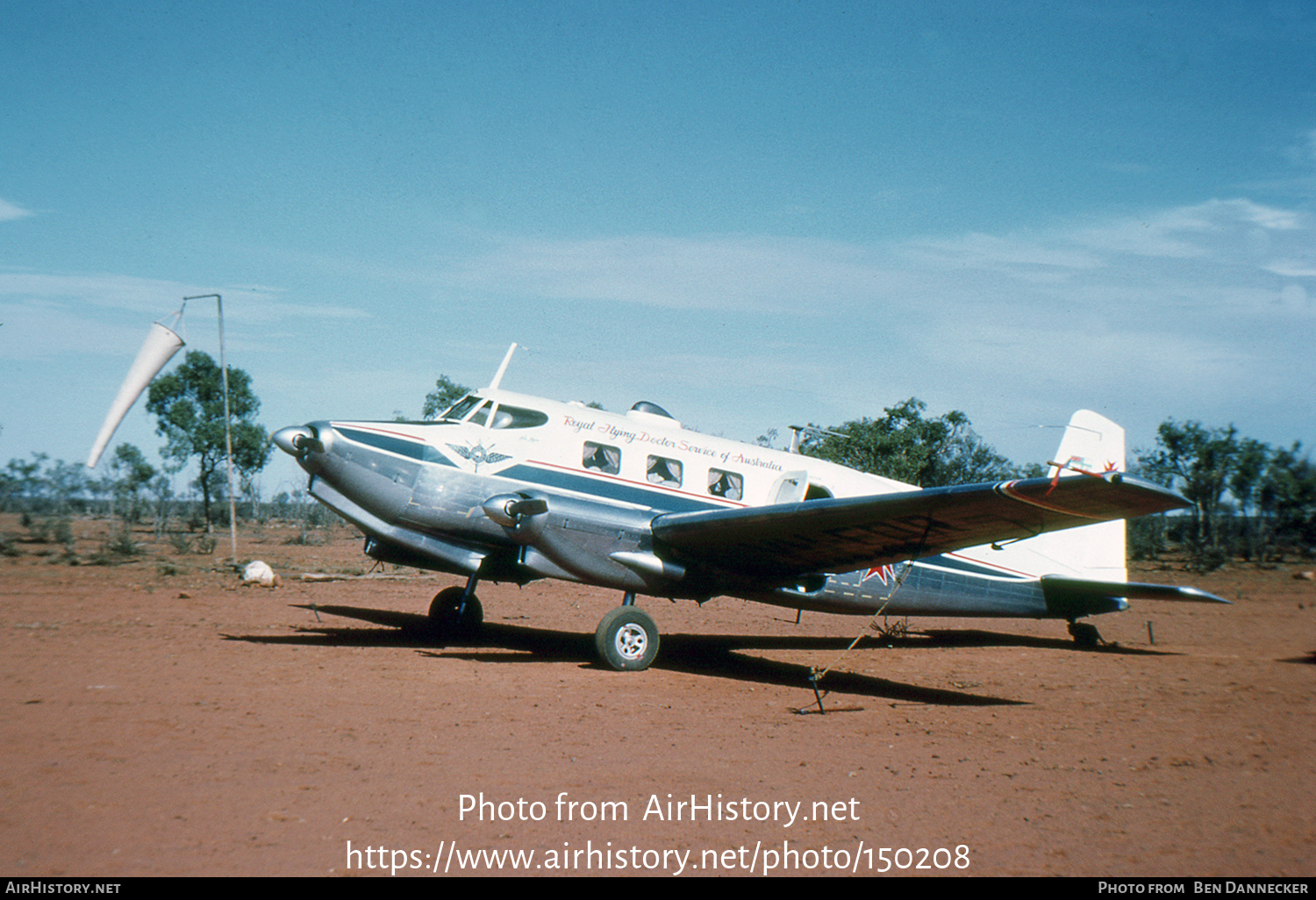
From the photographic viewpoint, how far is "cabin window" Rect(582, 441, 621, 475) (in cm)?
1154

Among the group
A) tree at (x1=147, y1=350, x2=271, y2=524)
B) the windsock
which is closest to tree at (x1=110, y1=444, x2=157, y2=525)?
tree at (x1=147, y1=350, x2=271, y2=524)

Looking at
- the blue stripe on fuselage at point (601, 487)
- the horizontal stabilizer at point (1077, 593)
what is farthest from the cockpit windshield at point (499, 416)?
the horizontal stabilizer at point (1077, 593)

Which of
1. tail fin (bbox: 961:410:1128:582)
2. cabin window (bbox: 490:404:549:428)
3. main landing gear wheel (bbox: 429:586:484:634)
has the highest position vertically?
cabin window (bbox: 490:404:549:428)

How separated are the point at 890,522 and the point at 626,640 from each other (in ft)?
12.7

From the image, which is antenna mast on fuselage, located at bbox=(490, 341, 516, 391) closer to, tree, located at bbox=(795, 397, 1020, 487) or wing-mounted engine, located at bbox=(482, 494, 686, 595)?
wing-mounted engine, located at bbox=(482, 494, 686, 595)

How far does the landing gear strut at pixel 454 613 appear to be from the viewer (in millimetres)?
13547

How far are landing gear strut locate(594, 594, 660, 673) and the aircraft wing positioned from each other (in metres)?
1.03

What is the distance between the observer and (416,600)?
18906mm

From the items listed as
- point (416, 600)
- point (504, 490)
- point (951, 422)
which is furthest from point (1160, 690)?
point (951, 422)

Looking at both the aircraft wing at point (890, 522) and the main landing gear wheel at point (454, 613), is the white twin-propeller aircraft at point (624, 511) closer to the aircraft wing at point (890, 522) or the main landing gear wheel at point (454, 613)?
the aircraft wing at point (890, 522)

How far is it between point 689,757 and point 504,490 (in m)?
5.35

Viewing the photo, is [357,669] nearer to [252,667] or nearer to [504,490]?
[252,667]

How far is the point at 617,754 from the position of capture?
6.77 m
